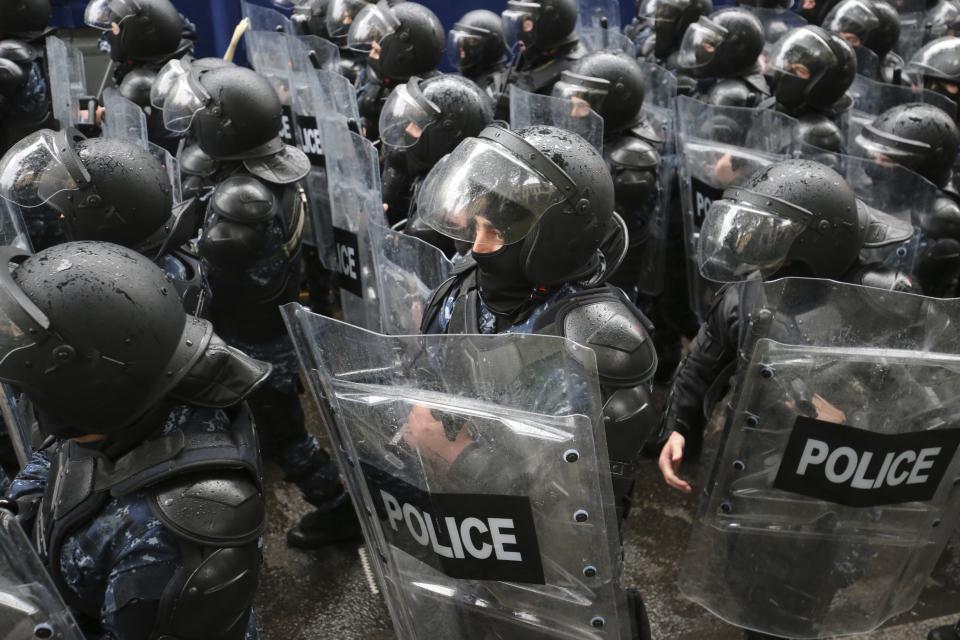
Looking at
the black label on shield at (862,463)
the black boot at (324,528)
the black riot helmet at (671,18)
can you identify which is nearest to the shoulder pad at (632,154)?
the black boot at (324,528)

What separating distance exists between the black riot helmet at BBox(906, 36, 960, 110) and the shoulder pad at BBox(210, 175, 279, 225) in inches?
156

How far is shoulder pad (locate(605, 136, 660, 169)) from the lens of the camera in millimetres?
4168

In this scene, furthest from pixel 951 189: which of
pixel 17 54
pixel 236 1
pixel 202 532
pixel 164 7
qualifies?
pixel 236 1

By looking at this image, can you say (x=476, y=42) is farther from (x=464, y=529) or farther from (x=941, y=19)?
(x=464, y=529)

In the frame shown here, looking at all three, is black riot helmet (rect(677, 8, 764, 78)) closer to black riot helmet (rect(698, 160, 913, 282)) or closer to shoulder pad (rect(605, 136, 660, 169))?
shoulder pad (rect(605, 136, 660, 169))

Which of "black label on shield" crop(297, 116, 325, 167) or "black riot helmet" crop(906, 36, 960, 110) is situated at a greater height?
"black riot helmet" crop(906, 36, 960, 110)

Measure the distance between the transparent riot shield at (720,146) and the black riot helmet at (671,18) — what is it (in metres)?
2.53

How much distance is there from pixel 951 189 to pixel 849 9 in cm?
264

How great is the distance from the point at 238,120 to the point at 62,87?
2670mm

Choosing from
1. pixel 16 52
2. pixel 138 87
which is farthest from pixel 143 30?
pixel 16 52

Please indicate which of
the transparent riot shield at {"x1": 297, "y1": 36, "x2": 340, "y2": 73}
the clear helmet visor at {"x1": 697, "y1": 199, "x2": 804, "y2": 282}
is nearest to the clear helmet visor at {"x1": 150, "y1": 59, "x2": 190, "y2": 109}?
the transparent riot shield at {"x1": 297, "y1": 36, "x2": 340, "y2": 73}

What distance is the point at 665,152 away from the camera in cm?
470

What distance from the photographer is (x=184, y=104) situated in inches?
144

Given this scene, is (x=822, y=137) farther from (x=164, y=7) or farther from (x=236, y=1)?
(x=236, y=1)
